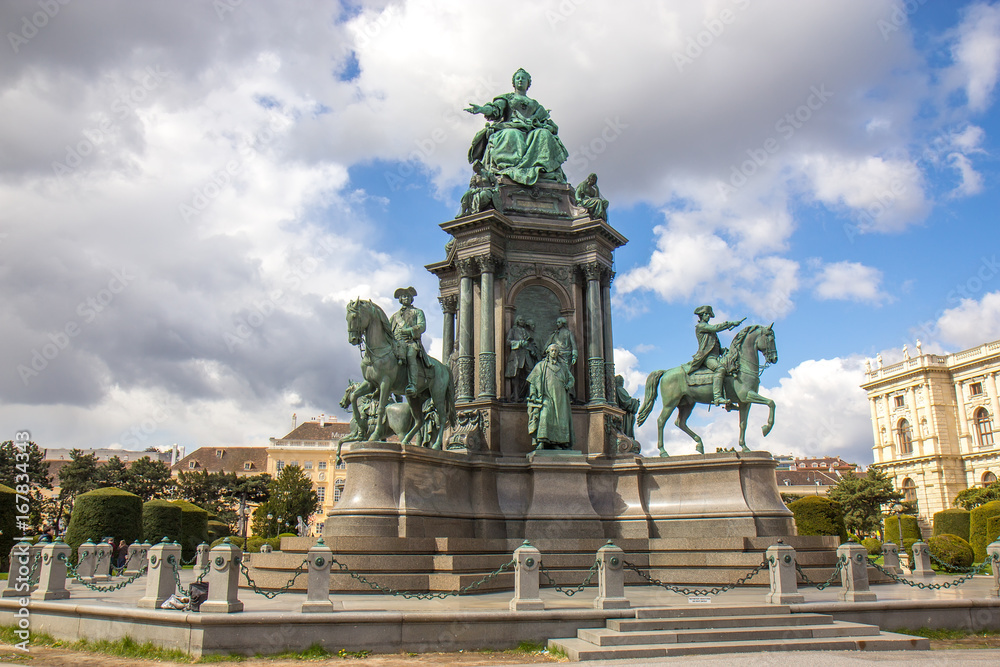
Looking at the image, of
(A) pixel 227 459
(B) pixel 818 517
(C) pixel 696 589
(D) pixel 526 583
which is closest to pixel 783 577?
(C) pixel 696 589

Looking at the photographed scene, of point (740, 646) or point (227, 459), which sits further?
point (227, 459)

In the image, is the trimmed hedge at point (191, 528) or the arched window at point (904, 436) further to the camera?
the arched window at point (904, 436)

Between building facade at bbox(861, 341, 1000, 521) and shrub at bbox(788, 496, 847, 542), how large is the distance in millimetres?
54600

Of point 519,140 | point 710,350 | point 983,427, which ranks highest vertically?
point 519,140

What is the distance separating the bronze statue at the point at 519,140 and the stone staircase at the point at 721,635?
15.8m

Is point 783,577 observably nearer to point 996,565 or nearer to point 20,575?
point 996,565

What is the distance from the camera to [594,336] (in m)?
23.0

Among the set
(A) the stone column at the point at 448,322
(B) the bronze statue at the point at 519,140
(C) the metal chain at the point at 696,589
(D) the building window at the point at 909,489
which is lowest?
(C) the metal chain at the point at 696,589

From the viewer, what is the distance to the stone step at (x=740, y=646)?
10.9m

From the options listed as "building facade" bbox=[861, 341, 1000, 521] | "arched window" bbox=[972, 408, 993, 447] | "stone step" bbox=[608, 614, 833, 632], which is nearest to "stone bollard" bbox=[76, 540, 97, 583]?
"stone step" bbox=[608, 614, 833, 632]

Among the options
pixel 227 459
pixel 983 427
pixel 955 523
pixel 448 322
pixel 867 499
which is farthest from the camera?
pixel 227 459

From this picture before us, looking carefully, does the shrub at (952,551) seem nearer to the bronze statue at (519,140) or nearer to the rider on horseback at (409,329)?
the bronze statue at (519,140)

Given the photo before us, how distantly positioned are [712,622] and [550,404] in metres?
9.44

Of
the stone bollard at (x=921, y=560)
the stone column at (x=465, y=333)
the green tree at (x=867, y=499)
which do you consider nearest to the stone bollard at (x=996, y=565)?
the stone bollard at (x=921, y=560)
